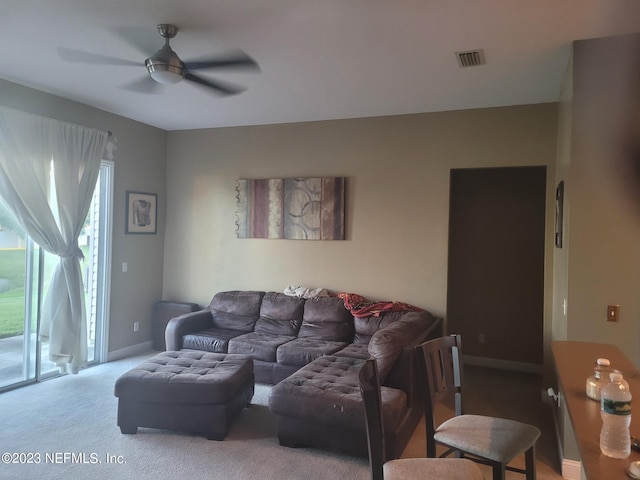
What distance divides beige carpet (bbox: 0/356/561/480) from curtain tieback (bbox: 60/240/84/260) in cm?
127

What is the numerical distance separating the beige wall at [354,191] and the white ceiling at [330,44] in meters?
0.33

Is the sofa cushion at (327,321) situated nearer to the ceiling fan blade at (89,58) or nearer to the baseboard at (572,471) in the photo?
the baseboard at (572,471)

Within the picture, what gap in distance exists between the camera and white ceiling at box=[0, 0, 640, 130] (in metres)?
2.67

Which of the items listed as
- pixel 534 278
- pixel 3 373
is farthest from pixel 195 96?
pixel 534 278

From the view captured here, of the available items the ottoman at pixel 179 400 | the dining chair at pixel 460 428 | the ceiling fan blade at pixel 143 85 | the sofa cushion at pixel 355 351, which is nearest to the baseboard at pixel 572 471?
the dining chair at pixel 460 428

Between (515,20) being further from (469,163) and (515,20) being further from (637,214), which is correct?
(469,163)

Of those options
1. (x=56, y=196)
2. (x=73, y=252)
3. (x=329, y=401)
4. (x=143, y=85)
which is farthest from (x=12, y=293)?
(x=329, y=401)

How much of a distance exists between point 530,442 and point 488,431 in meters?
0.18

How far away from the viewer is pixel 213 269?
590 centimetres

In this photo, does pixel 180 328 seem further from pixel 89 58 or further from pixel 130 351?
pixel 89 58

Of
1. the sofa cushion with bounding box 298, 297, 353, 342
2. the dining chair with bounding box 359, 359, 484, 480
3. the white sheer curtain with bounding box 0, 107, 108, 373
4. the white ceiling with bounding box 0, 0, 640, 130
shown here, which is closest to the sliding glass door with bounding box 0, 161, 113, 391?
the white sheer curtain with bounding box 0, 107, 108, 373

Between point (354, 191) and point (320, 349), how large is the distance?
183cm

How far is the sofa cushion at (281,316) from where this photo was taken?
4988 mm

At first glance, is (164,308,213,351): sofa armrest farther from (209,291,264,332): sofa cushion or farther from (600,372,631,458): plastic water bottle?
(600,372,631,458): plastic water bottle
